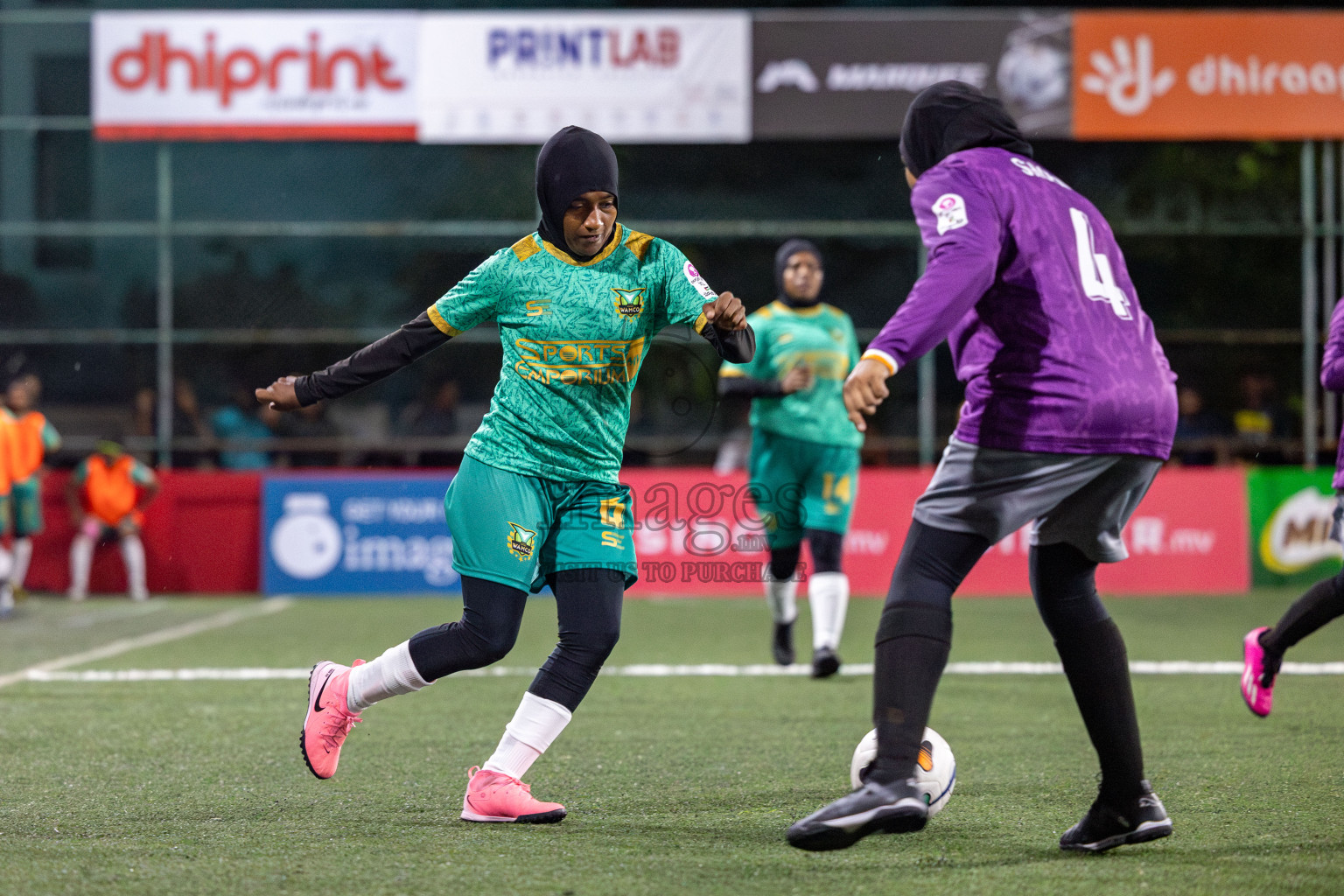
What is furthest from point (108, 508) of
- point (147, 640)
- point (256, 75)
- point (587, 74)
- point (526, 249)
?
point (526, 249)

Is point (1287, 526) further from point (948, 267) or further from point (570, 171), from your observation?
point (948, 267)

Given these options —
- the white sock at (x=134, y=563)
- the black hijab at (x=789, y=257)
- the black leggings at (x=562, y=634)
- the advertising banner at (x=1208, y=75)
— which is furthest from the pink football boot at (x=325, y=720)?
the advertising banner at (x=1208, y=75)

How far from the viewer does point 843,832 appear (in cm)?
333

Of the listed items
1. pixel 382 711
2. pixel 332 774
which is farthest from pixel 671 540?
pixel 332 774

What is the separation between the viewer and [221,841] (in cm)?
388

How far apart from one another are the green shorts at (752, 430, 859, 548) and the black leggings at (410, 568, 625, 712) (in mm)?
3771

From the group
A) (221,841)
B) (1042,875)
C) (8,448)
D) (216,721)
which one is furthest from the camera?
(8,448)

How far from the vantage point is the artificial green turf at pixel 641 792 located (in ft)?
11.5

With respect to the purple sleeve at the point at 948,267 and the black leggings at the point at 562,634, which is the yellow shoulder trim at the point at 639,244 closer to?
the black leggings at the point at 562,634

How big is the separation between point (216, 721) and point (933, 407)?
35.9ft

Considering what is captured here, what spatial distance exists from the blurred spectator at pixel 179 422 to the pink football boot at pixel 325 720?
39.7 feet

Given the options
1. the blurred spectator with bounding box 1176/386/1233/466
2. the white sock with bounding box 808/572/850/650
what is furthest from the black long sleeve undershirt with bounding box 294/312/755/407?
the blurred spectator with bounding box 1176/386/1233/466

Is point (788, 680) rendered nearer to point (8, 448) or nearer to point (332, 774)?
point (332, 774)

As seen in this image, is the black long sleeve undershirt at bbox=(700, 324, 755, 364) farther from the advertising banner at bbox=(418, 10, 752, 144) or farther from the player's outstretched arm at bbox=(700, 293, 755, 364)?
the advertising banner at bbox=(418, 10, 752, 144)
